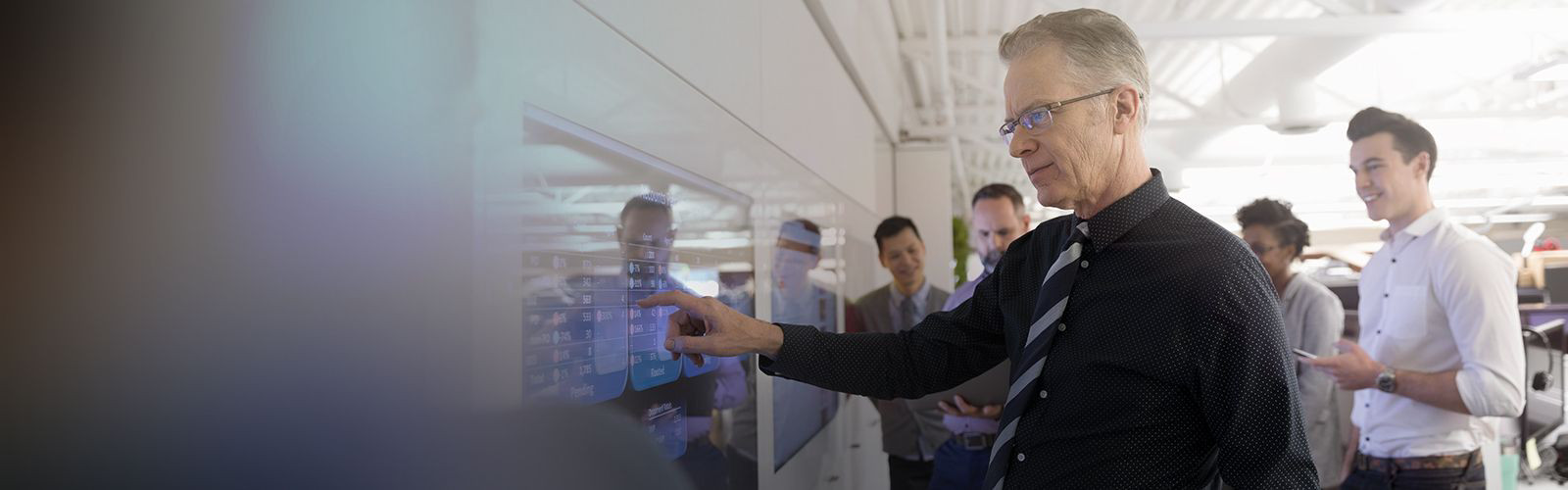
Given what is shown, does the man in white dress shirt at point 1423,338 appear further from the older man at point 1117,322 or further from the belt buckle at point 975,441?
the older man at point 1117,322

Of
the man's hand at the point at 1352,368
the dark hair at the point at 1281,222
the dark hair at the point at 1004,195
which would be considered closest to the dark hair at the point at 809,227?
the dark hair at the point at 1004,195

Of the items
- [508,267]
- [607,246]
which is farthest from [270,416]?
[607,246]

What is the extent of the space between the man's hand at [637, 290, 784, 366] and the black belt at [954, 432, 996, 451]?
1.66 metres

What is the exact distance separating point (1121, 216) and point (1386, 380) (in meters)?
1.65

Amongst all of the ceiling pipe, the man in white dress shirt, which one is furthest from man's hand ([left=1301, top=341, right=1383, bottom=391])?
the ceiling pipe

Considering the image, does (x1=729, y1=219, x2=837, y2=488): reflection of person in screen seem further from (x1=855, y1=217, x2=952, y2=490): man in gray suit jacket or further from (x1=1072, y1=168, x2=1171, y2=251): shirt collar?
(x1=1072, y1=168, x2=1171, y2=251): shirt collar

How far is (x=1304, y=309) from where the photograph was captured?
153 inches

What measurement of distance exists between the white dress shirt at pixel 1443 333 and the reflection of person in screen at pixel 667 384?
1.97 meters

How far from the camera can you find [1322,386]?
392 centimetres

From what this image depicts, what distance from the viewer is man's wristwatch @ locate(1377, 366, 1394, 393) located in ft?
9.08

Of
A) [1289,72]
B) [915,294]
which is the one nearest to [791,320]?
[915,294]

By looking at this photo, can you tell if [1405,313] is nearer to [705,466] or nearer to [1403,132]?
[1403,132]

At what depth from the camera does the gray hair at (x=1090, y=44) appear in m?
1.55

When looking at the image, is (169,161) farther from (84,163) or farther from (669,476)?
(669,476)
